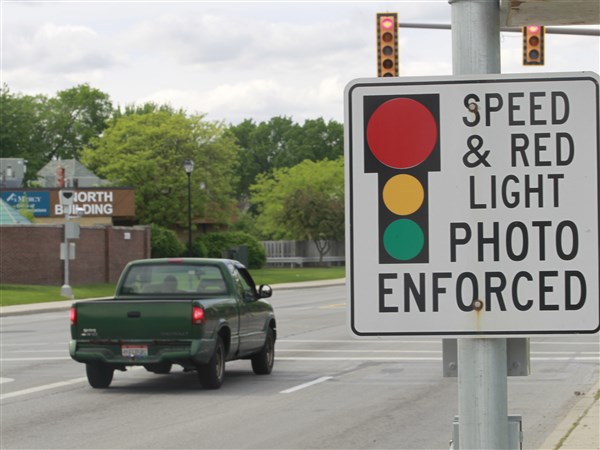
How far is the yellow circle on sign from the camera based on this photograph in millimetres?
3258

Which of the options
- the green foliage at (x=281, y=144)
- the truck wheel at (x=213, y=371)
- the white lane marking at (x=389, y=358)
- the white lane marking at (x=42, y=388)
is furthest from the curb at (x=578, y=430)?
the green foliage at (x=281, y=144)

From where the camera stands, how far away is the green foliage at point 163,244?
2527 inches

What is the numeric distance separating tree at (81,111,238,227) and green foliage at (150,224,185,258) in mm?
5943

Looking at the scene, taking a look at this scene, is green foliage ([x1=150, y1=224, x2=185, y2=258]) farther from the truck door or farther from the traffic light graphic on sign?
the traffic light graphic on sign

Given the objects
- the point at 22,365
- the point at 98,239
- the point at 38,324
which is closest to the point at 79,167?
the point at 98,239

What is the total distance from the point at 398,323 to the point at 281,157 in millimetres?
145130

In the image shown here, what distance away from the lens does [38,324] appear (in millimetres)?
31234

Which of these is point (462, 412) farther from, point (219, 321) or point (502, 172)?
point (219, 321)

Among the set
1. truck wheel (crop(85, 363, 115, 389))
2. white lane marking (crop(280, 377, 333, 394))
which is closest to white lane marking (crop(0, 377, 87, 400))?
truck wheel (crop(85, 363, 115, 389))

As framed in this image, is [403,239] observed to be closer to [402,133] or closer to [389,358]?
[402,133]

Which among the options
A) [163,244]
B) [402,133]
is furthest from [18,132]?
[402,133]

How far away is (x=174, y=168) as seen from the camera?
71.8 m

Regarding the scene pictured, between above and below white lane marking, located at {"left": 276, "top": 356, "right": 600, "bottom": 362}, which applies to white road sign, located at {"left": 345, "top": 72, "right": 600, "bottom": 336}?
above

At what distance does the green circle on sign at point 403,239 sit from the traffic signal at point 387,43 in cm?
2113
